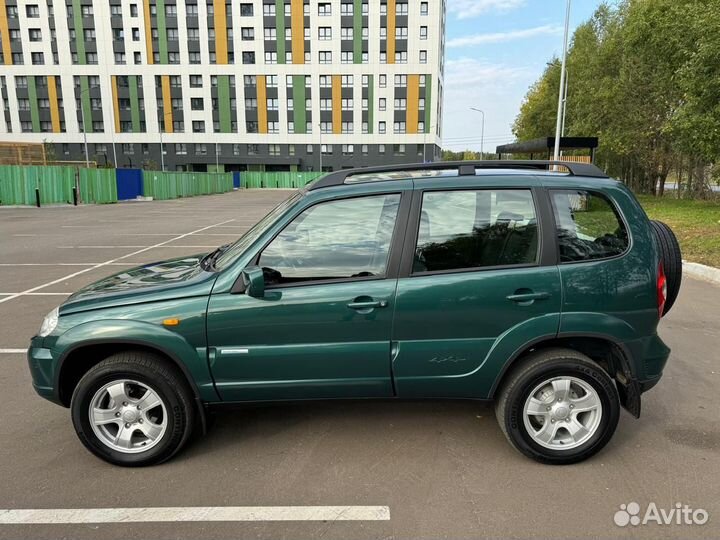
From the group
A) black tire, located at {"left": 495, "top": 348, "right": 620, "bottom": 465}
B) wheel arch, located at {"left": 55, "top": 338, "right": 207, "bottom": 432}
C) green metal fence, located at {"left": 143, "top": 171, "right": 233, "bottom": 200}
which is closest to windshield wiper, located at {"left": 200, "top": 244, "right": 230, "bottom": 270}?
wheel arch, located at {"left": 55, "top": 338, "right": 207, "bottom": 432}

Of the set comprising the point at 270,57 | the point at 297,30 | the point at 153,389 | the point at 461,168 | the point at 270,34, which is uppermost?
the point at 297,30

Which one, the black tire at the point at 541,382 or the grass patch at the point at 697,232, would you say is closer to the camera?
the black tire at the point at 541,382

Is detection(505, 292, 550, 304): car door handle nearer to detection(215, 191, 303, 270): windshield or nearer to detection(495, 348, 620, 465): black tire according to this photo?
detection(495, 348, 620, 465): black tire

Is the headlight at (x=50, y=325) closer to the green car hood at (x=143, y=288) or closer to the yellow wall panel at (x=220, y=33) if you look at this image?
the green car hood at (x=143, y=288)

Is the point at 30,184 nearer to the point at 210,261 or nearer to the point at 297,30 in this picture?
the point at 210,261

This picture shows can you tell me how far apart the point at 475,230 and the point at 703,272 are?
754cm

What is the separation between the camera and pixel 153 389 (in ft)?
10.2

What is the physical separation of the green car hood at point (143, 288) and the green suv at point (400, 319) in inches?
0.6

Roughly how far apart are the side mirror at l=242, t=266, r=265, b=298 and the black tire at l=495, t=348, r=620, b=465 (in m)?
1.62

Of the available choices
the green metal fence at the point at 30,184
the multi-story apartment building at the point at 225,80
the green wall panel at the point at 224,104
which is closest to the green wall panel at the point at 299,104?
the multi-story apartment building at the point at 225,80

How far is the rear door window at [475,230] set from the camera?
3131mm

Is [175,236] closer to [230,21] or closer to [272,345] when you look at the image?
[272,345]

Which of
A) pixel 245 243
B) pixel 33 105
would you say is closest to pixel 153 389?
pixel 245 243

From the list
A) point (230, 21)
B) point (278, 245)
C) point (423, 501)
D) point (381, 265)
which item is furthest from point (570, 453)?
point (230, 21)
